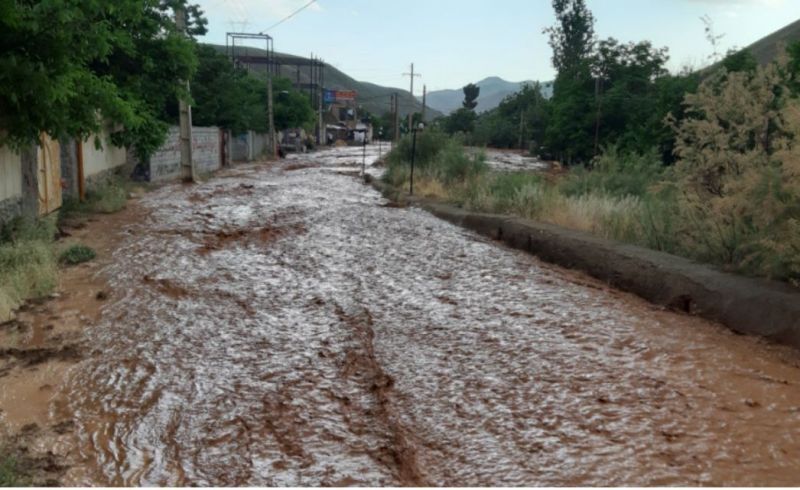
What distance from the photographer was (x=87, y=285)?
911 cm

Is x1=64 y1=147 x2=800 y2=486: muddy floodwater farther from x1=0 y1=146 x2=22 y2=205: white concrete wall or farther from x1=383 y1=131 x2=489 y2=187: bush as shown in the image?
x1=383 y1=131 x2=489 y2=187: bush

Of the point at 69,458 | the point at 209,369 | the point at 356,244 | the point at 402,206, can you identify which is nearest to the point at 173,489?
the point at 69,458

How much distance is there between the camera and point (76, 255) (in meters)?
10.5

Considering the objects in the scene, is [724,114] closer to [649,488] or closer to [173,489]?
[649,488]

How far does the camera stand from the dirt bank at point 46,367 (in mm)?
4480

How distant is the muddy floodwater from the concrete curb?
0.23 meters

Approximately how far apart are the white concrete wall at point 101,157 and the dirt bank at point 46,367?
8067 mm

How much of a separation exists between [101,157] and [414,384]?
1606cm

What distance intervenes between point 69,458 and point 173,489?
2.79 ft

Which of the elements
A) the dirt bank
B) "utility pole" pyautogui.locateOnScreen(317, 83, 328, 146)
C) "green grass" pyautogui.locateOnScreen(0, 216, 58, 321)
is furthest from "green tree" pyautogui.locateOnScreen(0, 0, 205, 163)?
"utility pole" pyautogui.locateOnScreen(317, 83, 328, 146)

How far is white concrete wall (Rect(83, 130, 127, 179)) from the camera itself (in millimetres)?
17562

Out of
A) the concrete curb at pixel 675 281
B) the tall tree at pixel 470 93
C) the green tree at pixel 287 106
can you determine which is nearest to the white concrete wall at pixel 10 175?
the concrete curb at pixel 675 281

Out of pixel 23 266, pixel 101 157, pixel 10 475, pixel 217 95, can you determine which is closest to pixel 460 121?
pixel 217 95

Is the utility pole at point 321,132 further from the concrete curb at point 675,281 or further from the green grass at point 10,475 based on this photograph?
the green grass at point 10,475
